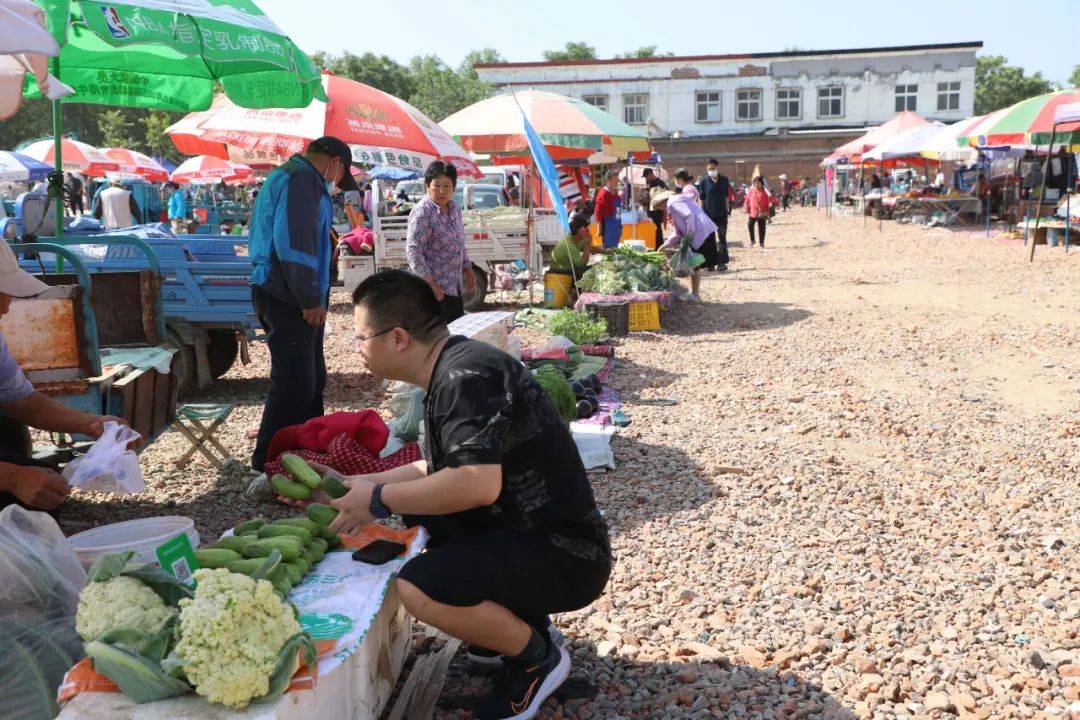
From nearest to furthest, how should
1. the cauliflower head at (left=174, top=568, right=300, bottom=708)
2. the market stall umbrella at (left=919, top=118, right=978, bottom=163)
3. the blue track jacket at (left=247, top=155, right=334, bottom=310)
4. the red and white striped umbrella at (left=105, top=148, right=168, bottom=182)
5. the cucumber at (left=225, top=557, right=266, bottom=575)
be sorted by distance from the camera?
the cauliflower head at (left=174, top=568, right=300, bottom=708), the cucumber at (left=225, top=557, right=266, bottom=575), the blue track jacket at (left=247, top=155, right=334, bottom=310), the market stall umbrella at (left=919, top=118, right=978, bottom=163), the red and white striped umbrella at (left=105, top=148, right=168, bottom=182)

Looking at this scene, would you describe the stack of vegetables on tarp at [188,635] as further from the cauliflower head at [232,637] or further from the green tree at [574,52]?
the green tree at [574,52]

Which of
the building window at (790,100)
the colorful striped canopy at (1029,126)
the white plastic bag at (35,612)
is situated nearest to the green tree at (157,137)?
the building window at (790,100)

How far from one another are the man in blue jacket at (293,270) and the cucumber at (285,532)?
7.08ft

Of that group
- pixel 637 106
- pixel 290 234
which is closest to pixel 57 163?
pixel 290 234

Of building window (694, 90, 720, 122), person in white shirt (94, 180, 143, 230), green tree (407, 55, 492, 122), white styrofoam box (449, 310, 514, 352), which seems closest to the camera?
white styrofoam box (449, 310, 514, 352)

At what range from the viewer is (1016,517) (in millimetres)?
4957

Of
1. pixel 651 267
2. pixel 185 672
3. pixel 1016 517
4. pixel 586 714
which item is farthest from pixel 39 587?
pixel 651 267

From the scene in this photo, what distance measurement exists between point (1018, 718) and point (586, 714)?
144cm

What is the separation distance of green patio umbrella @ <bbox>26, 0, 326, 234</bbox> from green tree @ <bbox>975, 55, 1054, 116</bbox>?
8907 cm

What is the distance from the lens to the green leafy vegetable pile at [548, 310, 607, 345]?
31.3ft

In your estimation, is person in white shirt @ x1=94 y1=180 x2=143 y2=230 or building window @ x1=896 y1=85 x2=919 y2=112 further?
building window @ x1=896 y1=85 x2=919 y2=112

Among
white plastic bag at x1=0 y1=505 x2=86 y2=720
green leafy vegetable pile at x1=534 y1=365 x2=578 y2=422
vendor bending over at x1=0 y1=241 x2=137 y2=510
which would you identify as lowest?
green leafy vegetable pile at x1=534 y1=365 x2=578 y2=422

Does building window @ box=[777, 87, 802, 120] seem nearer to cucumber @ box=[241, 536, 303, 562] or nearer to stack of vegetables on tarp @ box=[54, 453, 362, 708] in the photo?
cucumber @ box=[241, 536, 303, 562]

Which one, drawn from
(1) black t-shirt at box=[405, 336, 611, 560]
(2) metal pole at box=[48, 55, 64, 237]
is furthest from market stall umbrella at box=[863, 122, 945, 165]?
(1) black t-shirt at box=[405, 336, 611, 560]
